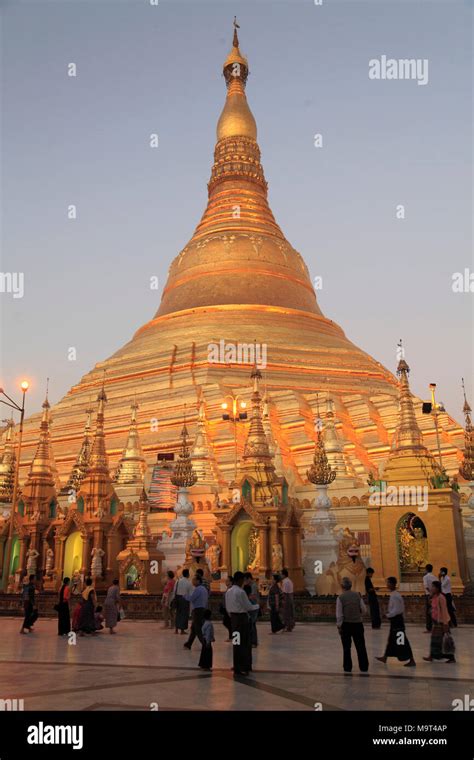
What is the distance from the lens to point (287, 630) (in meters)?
13.1

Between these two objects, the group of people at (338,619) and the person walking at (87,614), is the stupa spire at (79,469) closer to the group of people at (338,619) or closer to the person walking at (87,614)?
the person walking at (87,614)

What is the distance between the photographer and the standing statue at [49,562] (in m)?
21.9

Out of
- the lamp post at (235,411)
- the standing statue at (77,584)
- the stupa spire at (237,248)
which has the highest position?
the stupa spire at (237,248)

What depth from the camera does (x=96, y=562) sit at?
2066cm

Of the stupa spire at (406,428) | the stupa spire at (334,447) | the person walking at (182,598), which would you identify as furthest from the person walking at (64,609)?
the stupa spire at (334,447)

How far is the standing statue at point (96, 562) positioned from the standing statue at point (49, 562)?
2078mm

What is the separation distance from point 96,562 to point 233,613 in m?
13.3

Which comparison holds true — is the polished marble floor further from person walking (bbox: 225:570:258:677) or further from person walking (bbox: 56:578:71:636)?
person walking (bbox: 56:578:71:636)

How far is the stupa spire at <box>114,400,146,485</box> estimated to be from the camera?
28.5m

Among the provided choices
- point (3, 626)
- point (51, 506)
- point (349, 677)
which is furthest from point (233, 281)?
point (349, 677)
